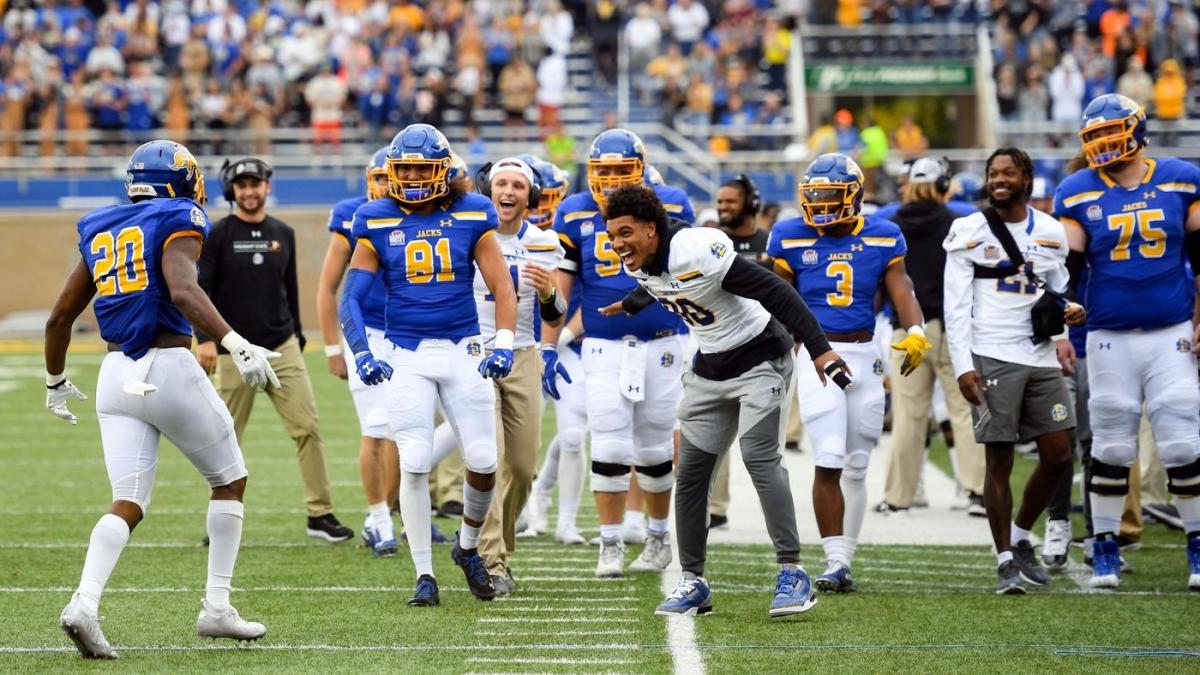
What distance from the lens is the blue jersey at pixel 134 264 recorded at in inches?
232

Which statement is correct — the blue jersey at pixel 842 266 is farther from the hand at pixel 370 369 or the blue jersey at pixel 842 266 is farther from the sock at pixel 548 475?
the sock at pixel 548 475

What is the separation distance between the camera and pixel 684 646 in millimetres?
6129

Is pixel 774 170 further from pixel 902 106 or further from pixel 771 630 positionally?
pixel 771 630

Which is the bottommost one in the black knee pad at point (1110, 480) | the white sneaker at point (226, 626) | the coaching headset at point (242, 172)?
the white sneaker at point (226, 626)

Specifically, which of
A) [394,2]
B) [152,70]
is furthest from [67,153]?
[394,2]

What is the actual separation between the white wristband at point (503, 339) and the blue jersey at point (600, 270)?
1.10 m

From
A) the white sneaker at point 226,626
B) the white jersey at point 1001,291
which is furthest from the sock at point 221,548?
the white jersey at point 1001,291

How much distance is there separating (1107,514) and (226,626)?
3.92m

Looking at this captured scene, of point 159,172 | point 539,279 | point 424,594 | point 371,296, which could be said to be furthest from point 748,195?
point 159,172

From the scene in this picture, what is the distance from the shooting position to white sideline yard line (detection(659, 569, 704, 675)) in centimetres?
576

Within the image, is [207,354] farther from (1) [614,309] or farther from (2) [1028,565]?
(2) [1028,565]

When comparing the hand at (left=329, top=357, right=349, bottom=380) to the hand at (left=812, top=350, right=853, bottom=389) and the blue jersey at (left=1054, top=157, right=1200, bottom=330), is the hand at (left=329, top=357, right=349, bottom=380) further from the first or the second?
the blue jersey at (left=1054, top=157, right=1200, bottom=330)

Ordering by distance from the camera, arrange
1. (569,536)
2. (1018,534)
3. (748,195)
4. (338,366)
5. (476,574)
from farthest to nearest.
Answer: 1. (748,195)
2. (569,536)
3. (338,366)
4. (1018,534)
5. (476,574)

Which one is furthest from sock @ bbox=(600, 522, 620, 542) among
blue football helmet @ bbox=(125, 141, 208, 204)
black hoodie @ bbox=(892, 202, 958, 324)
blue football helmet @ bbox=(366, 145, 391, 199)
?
black hoodie @ bbox=(892, 202, 958, 324)
